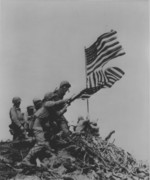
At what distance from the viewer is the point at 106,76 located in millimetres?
8641

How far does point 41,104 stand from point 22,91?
0.48 metres

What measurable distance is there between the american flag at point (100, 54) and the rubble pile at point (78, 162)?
1062 mm

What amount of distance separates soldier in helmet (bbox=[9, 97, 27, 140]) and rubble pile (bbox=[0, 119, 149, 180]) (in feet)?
0.64

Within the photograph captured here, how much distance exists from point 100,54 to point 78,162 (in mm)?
2254

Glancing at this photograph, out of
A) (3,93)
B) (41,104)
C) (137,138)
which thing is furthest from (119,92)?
(3,93)

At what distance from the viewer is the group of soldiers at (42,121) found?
7.86m

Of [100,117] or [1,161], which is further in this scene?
[100,117]

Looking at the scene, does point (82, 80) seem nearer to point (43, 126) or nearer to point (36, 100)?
point (36, 100)

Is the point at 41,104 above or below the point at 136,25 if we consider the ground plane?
below

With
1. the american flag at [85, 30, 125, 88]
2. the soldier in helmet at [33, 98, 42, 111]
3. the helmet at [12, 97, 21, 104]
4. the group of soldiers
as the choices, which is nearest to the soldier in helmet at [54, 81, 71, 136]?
the group of soldiers

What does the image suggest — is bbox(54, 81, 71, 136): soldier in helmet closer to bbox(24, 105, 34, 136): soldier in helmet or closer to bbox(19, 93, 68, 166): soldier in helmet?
bbox(19, 93, 68, 166): soldier in helmet

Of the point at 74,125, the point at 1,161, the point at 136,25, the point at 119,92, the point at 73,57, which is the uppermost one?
the point at 136,25

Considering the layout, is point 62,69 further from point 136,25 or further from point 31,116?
point 136,25

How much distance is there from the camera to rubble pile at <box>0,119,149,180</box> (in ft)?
25.6
